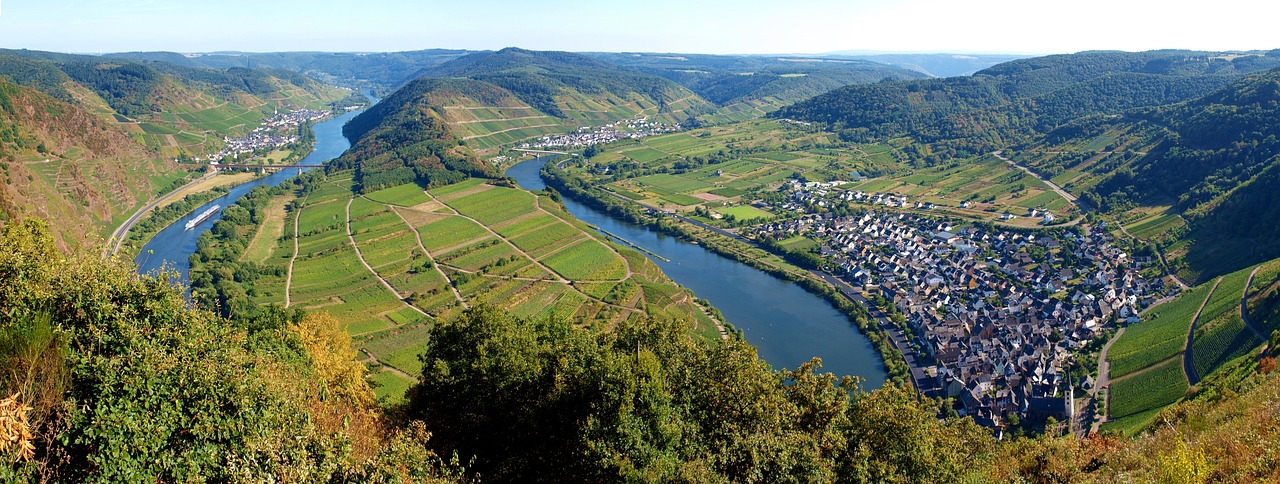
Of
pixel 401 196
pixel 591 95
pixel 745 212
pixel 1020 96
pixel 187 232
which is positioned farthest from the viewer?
pixel 591 95

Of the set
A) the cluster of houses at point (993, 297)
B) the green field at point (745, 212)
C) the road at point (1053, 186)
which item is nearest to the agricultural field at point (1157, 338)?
the cluster of houses at point (993, 297)

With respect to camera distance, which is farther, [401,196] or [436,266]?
[401,196]

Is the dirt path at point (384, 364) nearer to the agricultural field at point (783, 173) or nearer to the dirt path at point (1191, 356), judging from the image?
the dirt path at point (1191, 356)

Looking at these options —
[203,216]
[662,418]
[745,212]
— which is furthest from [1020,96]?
[662,418]

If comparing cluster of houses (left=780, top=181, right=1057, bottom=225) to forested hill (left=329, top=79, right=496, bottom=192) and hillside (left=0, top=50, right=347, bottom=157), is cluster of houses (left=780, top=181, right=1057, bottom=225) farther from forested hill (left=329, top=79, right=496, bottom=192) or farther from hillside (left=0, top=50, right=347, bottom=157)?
hillside (left=0, top=50, right=347, bottom=157)

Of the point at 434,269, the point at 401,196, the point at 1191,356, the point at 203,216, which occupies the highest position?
the point at 401,196

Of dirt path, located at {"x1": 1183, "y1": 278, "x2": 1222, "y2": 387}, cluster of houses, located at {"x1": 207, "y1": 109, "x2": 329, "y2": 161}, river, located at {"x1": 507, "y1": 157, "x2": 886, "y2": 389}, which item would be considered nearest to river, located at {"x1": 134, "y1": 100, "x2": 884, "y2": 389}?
river, located at {"x1": 507, "y1": 157, "x2": 886, "y2": 389}

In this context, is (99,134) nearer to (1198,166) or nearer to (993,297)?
(993,297)
